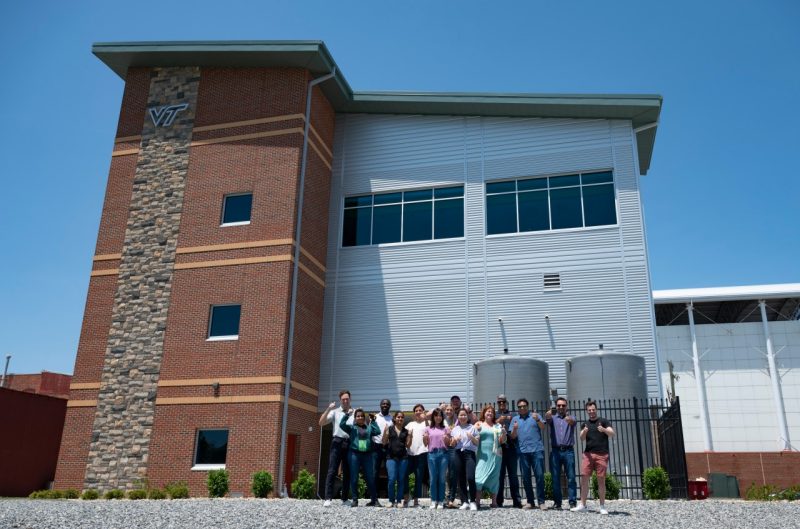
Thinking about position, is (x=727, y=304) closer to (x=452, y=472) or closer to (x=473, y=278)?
(x=473, y=278)

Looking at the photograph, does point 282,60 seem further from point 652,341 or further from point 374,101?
point 652,341

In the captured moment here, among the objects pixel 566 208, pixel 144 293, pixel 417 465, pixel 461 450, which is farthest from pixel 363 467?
pixel 566 208

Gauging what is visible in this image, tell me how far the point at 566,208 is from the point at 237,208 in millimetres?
10610

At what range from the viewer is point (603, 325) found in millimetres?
20375

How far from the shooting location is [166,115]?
23359mm

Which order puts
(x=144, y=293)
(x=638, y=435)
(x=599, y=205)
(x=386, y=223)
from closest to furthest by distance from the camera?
1. (x=638, y=435)
2. (x=144, y=293)
3. (x=599, y=205)
4. (x=386, y=223)

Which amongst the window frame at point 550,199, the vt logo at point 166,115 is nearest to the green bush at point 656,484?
the window frame at point 550,199

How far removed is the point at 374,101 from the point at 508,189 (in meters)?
5.65

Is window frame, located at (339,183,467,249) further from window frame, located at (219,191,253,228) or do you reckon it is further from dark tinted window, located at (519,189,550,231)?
window frame, located at (219,191,253,228)

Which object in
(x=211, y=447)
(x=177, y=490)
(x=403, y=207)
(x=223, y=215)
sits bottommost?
(x=177, y=490)

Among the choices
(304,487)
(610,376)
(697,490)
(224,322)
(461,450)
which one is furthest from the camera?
(224,322)

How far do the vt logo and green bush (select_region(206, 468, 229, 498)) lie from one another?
39.0ft

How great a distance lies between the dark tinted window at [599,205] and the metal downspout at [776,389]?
55.5 feet

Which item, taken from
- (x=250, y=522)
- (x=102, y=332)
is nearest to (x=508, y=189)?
(x=102, y=332)
